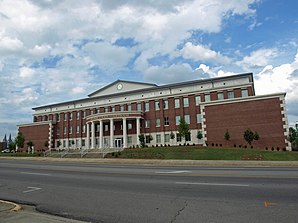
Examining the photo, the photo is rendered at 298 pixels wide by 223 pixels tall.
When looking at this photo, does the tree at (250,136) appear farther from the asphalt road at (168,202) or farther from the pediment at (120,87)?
the pediment at (120,87)

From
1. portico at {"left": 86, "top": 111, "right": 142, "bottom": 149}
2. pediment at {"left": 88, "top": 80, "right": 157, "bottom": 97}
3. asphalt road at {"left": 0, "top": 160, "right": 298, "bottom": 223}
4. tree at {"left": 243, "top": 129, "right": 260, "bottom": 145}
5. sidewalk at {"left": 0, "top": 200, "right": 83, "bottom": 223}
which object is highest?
pediment at {"left": 88, "top": 80, "right": 157, "bottom": 97}

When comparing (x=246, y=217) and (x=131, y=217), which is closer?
(x=246, y=217)

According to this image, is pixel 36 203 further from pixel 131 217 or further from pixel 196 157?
pixel 196 157

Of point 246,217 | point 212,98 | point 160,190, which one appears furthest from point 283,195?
point 212,98

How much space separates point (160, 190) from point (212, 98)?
131 feet

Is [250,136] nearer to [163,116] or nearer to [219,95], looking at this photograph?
[219,95]

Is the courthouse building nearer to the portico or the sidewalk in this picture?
the portico

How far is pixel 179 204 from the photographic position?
7.46 m

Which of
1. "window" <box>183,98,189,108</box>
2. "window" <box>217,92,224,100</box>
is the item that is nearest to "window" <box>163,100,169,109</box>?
"window" <box>183,98,189,108</box>

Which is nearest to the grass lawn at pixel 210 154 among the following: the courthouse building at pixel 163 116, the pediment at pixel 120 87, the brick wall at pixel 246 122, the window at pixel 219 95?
the brick wall at pixel 246 122

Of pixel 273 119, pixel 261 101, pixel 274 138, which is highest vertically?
pixel 261 101

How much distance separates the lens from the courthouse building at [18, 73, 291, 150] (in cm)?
3750

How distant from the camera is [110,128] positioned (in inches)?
2119

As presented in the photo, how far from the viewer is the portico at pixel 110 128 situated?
50812 millimetres
